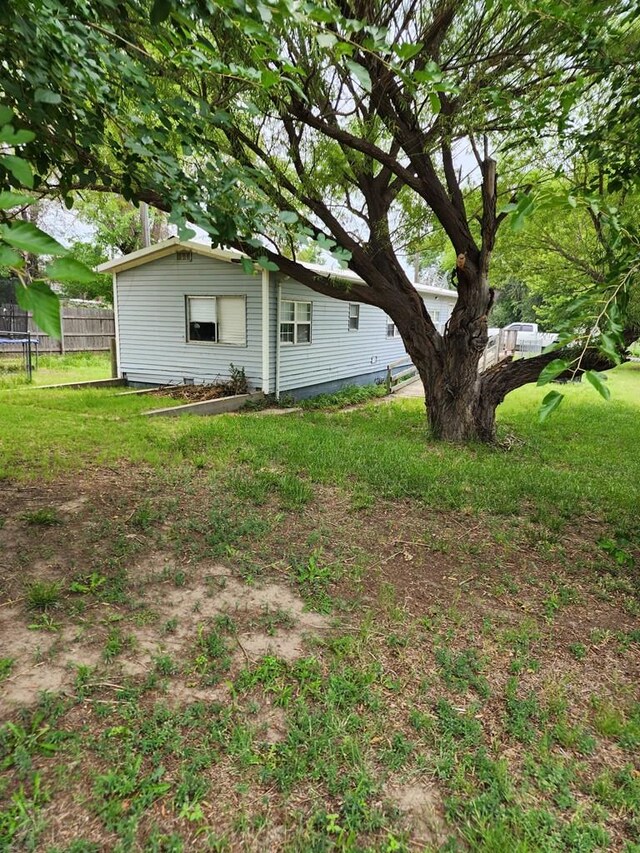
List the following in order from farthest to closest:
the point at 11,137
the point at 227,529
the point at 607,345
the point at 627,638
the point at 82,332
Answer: the point at 82,332 < the point at 227,529 < the point at 627,638 < the point at 607,345 < the point at 11,137

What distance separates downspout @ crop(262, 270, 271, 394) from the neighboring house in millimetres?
21

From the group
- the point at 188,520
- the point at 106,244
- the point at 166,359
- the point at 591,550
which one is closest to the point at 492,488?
the point at 591,550

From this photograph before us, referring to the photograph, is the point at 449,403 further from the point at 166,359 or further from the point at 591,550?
the point at 166,359

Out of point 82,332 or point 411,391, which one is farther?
point 82,332

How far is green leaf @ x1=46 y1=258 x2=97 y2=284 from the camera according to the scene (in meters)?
0.96

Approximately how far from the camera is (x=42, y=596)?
8.93ft

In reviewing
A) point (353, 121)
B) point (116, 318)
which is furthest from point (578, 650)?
point (116, 318)

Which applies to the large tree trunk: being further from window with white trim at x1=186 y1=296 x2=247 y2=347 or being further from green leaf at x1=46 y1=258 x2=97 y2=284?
green leaf at x1=46 y1=258 x2=97 y2=284

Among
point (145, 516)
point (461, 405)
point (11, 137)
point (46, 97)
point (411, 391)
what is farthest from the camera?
point (411, 391)

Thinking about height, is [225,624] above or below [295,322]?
below

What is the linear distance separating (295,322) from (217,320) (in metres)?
1.79

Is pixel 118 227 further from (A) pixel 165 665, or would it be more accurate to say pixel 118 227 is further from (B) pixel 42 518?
(A) pixel 165 665

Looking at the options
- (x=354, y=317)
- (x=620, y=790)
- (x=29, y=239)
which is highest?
(x=354, y=317)

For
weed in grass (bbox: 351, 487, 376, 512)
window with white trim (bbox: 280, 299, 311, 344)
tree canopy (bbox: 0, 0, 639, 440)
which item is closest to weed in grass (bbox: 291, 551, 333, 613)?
weed in grass (bbox: 351, 487, 376, 512)
